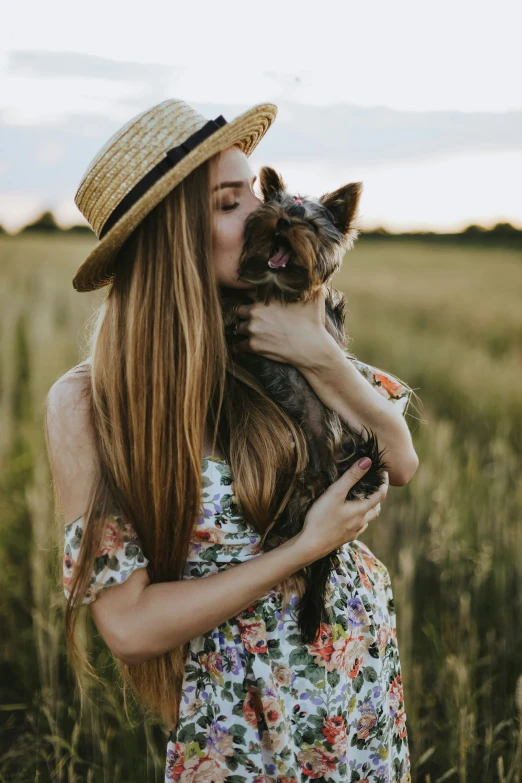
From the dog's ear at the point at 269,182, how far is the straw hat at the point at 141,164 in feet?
0.83

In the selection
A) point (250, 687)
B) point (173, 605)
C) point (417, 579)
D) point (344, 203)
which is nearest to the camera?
point (173, 605)

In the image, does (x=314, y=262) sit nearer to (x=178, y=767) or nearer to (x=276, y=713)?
(x=276, y=713)

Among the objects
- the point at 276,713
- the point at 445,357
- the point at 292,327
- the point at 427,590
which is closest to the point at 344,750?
the point at 276,713

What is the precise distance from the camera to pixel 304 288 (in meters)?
2.01

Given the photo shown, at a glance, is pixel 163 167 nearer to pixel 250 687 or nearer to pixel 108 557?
pixel 108 557

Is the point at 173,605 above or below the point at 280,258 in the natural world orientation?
below

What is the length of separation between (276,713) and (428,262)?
12.8m

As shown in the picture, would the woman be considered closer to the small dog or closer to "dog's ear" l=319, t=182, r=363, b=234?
the small dog

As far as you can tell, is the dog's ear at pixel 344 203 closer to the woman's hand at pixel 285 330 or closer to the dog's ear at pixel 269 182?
the dog's ear at pixel 269 182

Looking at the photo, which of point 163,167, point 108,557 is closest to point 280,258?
point 163,167

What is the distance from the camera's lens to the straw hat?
1.66 m

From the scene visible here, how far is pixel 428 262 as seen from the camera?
13.6 m

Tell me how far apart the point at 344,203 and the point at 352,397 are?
2.00 ft

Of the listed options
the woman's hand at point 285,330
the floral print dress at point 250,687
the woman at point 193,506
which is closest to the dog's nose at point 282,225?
the woman at point 193,506
